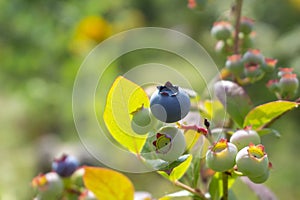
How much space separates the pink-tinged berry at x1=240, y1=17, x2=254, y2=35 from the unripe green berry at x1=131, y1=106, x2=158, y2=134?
303mm

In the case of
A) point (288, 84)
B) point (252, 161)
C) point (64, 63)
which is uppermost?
point (64, 63)

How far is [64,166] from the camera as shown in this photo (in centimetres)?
61

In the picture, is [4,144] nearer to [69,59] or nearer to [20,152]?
[20,152]

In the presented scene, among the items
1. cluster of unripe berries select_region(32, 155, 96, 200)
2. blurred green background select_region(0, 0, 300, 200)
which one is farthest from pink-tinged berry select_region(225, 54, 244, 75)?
blurred green background select_region(0, 0, 300, 200)

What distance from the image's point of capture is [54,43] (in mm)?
2883

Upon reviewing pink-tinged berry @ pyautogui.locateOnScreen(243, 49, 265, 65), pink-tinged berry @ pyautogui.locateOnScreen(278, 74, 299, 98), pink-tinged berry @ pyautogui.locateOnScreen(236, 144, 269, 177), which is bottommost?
pink-tinged berry @ pyautogui.locateOnScreen(236, 144, 269, 177)

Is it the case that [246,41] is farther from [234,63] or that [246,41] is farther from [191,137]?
[191,137]

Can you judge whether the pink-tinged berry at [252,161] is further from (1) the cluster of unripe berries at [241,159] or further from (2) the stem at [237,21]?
(2) the stem at [237,21]

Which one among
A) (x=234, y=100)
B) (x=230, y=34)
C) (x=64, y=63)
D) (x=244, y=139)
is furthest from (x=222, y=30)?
(x=64, y=63)

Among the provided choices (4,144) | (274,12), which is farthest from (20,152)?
(274,12)

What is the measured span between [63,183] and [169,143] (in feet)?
0.74

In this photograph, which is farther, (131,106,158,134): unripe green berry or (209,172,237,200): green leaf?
(209,172,237,200): green leaf

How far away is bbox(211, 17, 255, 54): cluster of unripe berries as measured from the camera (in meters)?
0.67

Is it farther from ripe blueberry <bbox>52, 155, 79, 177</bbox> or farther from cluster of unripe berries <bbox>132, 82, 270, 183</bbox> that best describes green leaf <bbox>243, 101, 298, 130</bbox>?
ripe blueberry <bbox>52, 155, 79, 177</bbox>
